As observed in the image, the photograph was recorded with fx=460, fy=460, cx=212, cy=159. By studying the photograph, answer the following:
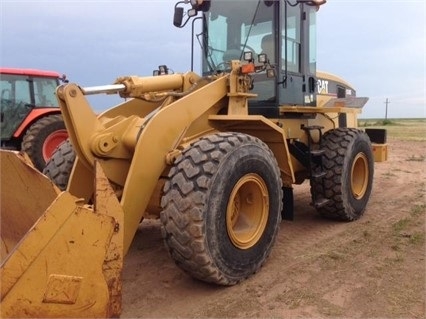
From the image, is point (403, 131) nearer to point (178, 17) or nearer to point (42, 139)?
point (42, 139)

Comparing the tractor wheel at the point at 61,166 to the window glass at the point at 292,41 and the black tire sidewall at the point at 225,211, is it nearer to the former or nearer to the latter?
the black tire sidewall at the point at 225,211

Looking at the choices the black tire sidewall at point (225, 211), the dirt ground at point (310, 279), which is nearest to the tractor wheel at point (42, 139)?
the dirt ground at point (310, 279)

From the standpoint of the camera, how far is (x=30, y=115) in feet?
30.1

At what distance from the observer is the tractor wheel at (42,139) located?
8672mm

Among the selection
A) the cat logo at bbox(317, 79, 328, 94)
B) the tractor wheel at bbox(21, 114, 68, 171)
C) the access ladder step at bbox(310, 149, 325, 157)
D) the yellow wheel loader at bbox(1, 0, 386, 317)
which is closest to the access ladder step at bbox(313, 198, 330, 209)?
the yellow wheel loader at bbox(1, 0, 386, 317)

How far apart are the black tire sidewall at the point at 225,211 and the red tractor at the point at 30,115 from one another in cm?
587

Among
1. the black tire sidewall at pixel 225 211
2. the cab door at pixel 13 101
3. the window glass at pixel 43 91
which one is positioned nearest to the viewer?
the black tire sidewall at pixel 225 211

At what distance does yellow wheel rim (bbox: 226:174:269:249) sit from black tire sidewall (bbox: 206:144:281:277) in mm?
45

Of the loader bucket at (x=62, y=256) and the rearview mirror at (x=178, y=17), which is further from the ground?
the rearview mirror at (x=178, y=17)

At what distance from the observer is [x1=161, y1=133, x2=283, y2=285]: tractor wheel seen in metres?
3.37

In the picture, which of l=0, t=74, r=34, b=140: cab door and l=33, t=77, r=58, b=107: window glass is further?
l=33, t=77, r=58, b=107: window glass

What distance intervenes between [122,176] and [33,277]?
1496mm

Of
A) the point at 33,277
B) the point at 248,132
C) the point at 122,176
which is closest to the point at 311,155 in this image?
the point at 248,132

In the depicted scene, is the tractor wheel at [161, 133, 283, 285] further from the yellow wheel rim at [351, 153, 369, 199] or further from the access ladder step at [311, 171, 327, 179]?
the yellow wheel rim at [351, 153, 369, 199]
